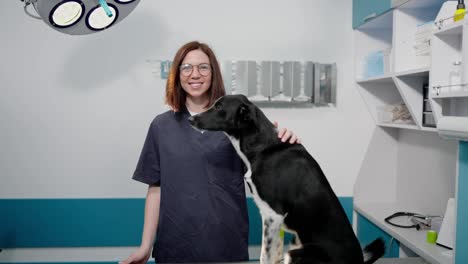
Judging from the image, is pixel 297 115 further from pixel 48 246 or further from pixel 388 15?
pixel 48 246

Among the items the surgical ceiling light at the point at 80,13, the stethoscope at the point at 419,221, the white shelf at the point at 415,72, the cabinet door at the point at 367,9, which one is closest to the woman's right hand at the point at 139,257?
the surgical ceiling light at the point at 80,13

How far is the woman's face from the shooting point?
145 cm

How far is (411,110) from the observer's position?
1896 mm

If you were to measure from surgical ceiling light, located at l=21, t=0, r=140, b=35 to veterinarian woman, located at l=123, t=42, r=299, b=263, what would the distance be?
0.91ft

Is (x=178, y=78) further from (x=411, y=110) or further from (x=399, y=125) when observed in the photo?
(x=399, y=125)

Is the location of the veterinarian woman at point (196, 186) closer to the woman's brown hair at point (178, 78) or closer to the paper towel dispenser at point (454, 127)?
the woman's brown hair at point (178, 78)

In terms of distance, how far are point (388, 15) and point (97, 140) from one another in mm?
1803

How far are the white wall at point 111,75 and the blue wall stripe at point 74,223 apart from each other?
64 millimetres

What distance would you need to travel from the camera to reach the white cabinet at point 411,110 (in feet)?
4.86

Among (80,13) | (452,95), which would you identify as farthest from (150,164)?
(452,95)

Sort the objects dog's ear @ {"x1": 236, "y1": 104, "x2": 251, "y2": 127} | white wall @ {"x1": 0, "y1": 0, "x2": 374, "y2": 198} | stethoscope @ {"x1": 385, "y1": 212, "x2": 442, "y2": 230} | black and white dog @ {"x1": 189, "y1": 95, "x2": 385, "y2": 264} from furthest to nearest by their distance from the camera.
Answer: white wall @ {"x1": 0, "y1": 0, "x2": 374, "y2": 198} < stethoscope @ {"x1": 385, "y1": 212, "x2": 442, "y2": 230} < dog's ear @ {"x1": 236, "y1": 104, "x2": 251, "y2": 127} < black and white dog @ {"x1": 189, "y1": 95, "x2": 385, "y2": 264}

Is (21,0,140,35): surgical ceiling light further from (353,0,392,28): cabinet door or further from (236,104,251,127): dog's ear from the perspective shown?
(353,0,392,28): cabinet door

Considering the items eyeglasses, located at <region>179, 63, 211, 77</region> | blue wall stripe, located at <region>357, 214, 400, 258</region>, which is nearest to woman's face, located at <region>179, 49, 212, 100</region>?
eyeglasses, located at <region>179, 63, 211, 77</region>

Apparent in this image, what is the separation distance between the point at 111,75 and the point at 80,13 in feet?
3.52
